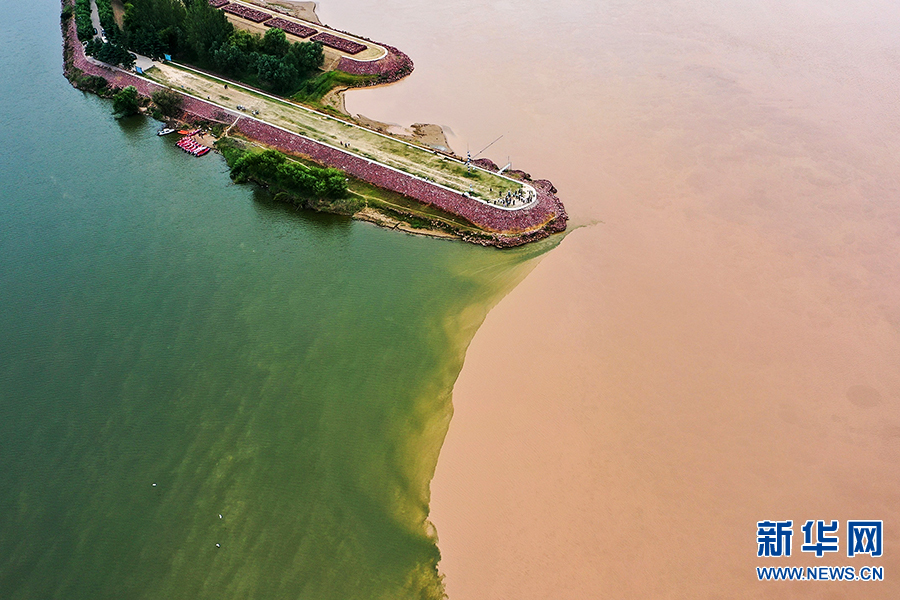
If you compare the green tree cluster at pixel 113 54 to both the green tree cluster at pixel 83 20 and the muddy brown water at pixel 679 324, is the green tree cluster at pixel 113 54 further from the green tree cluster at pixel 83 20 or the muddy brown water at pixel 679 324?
the muddy brown water at pixel 679 324

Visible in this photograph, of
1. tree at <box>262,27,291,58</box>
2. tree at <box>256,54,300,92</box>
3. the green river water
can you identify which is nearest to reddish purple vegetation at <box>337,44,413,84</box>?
tree at <box>256,54,300,92</box>

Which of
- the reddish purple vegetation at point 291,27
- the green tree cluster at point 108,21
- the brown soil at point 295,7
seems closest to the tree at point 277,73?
the reddish purple vegetation at point 291,27

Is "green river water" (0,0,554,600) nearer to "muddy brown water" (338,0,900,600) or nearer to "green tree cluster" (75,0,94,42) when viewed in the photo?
"muddy brown water" (338,0,900,600)

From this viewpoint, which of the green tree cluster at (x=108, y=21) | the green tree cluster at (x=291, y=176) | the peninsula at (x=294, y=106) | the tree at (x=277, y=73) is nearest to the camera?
the peninsula at (x=294, y=106)

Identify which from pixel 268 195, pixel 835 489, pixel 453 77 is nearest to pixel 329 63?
pixel 453 77

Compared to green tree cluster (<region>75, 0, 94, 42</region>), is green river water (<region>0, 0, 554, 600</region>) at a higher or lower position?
lower
